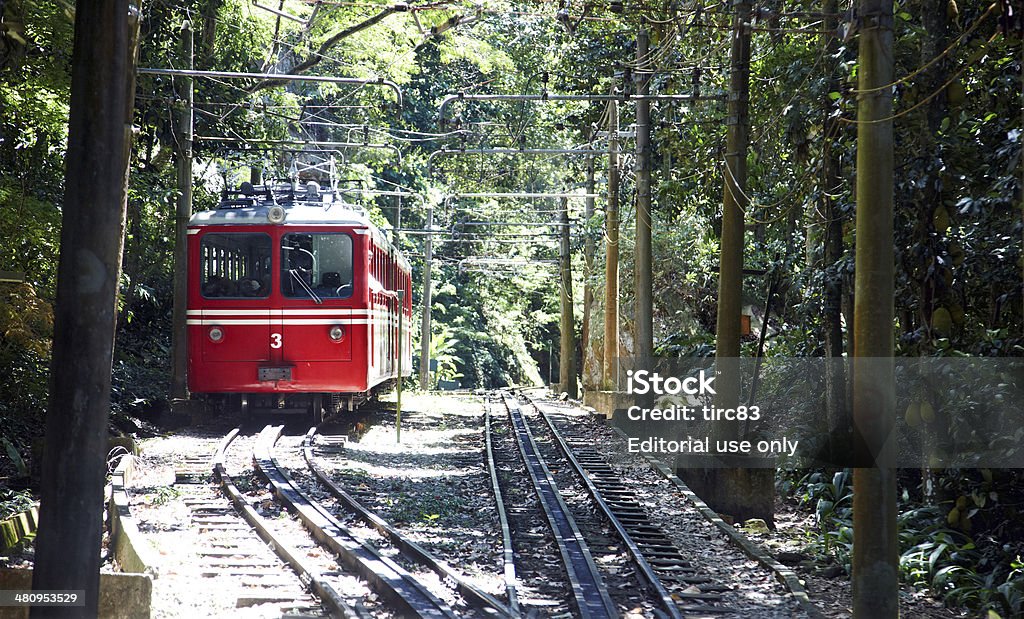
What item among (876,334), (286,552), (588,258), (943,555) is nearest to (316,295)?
(286,552)

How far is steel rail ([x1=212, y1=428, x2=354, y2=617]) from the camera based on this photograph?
6.83 metres

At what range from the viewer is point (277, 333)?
16547mm

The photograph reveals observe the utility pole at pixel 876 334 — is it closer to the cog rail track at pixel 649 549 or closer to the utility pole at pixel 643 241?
the cog rail track at pixel 649 549

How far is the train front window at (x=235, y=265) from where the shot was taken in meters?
16.7

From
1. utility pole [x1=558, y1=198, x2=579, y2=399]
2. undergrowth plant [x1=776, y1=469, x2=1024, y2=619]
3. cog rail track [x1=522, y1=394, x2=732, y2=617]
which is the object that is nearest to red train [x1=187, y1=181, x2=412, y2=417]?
cog rail track [x1=522, y1=394, x2=732, y2=617]

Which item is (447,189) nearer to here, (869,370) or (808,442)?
(808,442)

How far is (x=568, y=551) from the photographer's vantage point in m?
8.87

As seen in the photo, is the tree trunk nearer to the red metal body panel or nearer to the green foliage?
the red metal body panel

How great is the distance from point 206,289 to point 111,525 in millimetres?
8033

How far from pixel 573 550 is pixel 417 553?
1324 mm

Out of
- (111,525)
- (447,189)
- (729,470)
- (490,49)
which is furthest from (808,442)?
(447,189)

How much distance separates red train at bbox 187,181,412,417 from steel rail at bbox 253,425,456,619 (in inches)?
171

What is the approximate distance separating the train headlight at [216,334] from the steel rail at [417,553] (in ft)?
13.5

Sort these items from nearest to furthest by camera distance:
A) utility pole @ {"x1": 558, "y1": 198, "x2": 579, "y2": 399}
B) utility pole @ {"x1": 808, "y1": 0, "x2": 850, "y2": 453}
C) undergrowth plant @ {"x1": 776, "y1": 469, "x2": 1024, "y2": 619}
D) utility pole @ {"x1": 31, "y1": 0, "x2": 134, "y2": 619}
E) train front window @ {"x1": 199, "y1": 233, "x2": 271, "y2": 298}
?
utility pole @ {"x1": 31, "y1": 0, "x2": 134, "y2": 619}, undergrowth plant @ {"x1": 776, "y1": 469, "x2": 1024, "y2": 619}, utility pole @ {"x1": 808, "y1": 0, "x2": 850, "y2": 453}, train front window @ {"x1": 199, "y1": 233, "x2": 271, "y2": 298}, utility pole @ {"x1": 558, "y1": 198, "x2": 579, "y2": 399}
